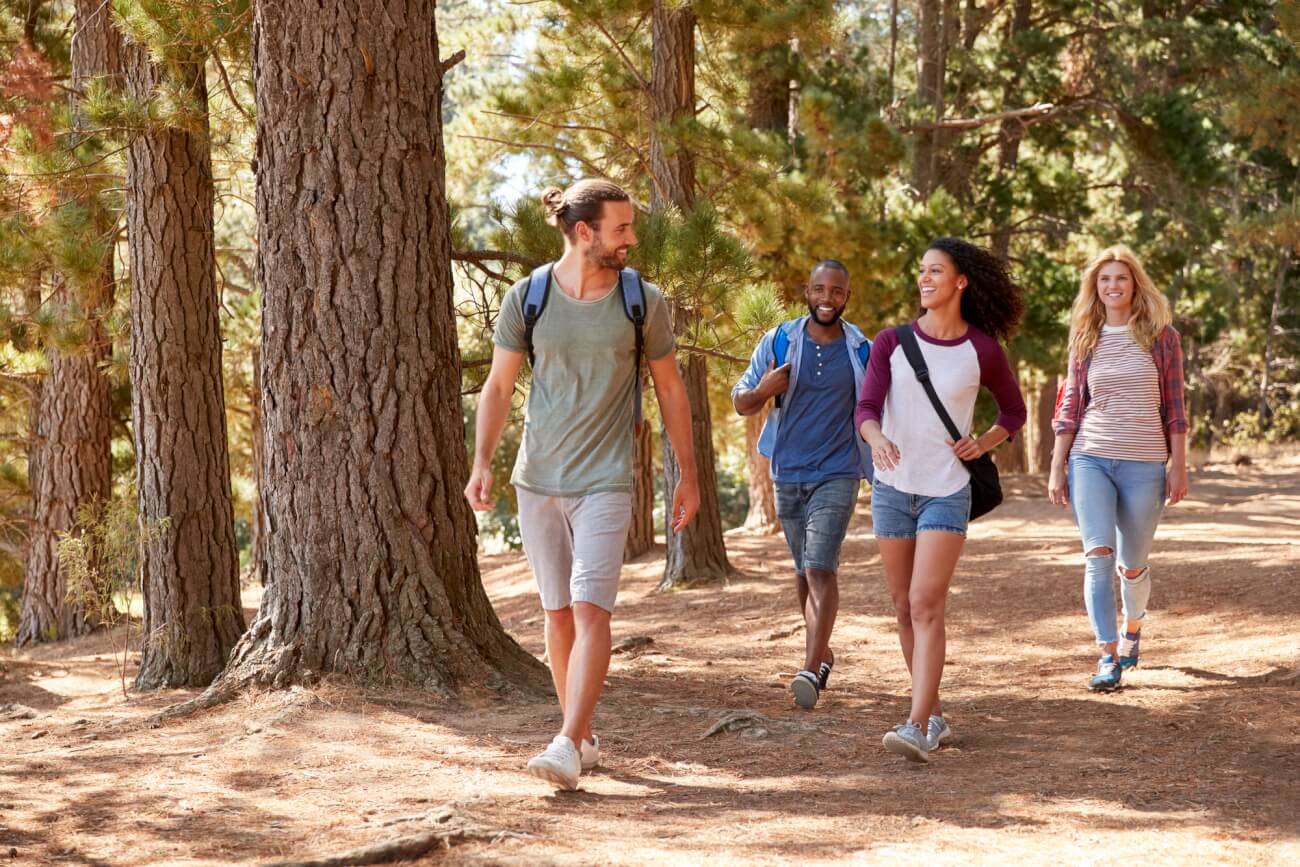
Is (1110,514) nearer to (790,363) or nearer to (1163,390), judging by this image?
(1163,390)

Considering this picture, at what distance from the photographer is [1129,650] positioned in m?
6.16

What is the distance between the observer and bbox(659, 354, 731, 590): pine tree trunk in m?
11.3

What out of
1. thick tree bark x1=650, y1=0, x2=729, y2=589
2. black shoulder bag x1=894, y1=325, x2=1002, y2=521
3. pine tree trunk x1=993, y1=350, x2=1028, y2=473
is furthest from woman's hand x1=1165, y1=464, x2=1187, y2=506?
pine tree trunk x1=993, y1=350, x2=1028, y2=473

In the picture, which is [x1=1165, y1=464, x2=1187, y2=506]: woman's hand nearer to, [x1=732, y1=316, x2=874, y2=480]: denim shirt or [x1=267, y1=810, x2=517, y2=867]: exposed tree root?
[x1=732, y1=316, x2=874, y2=480]: denim shirt

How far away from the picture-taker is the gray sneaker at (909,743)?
4.59m

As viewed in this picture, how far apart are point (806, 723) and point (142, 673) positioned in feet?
15.4

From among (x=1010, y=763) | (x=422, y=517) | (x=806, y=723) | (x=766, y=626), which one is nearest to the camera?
(x=1010, y=763)

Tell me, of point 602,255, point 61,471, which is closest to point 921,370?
point 602,255

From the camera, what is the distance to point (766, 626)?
8.93 metres

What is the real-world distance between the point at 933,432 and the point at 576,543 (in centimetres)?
135

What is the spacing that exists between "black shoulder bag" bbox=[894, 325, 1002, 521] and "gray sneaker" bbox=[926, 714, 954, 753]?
744 millimetres

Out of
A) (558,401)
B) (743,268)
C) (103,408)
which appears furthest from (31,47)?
(558,401)

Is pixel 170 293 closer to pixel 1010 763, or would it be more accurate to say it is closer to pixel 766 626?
pixel 766 626

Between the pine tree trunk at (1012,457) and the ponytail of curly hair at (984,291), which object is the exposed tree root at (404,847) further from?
the pine tree trunk at (1012,457)
